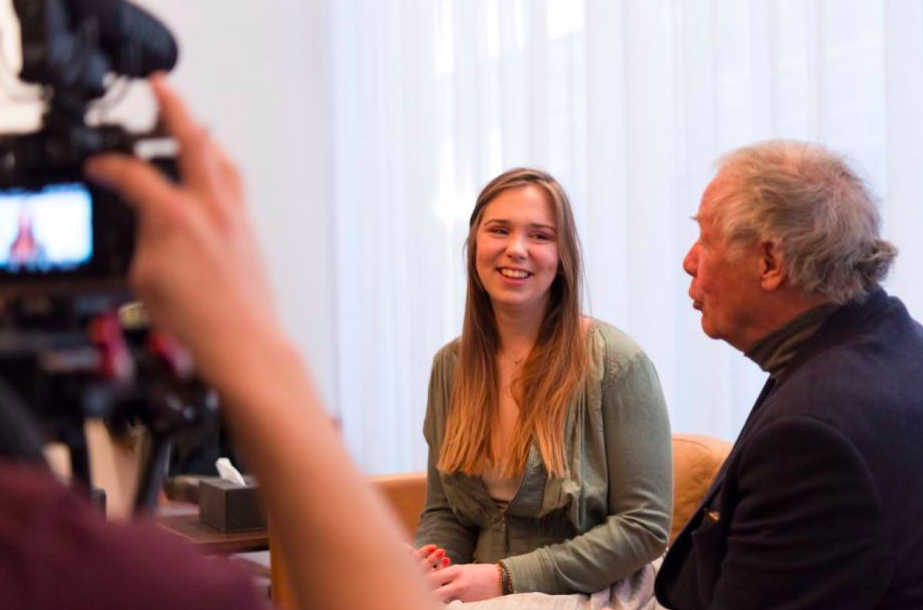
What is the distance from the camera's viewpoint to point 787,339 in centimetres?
176

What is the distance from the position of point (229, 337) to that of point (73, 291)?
15cm

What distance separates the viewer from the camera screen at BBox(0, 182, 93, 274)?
2.01ft

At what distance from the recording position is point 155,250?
0.50 m

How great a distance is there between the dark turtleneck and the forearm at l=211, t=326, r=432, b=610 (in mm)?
1316

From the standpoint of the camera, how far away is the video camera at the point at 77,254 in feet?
2.00

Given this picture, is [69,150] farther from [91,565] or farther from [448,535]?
[448,535]

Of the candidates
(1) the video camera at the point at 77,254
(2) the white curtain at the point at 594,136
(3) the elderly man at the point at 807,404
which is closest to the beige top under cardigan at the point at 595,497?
(3) the elderly man at the point at 807,404

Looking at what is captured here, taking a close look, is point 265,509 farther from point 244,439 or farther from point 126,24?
point 126,24

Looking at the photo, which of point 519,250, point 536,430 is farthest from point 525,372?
point 519,250

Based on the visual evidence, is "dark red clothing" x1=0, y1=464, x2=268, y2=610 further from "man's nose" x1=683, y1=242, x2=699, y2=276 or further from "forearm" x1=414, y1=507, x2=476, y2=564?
"forearm" x1=414, y1=507, x2=476, y2=564

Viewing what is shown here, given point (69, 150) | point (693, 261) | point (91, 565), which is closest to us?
point (91, 565)

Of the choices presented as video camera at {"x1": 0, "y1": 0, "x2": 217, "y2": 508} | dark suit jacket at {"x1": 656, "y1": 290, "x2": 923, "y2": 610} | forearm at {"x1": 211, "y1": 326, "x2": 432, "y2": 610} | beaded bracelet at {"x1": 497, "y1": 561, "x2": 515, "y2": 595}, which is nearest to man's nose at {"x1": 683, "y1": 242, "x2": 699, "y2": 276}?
dark suit jacket at {"x1": 656, "y1": 290, "x2": 923, "y2": 610}

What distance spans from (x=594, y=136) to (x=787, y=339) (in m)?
1.80

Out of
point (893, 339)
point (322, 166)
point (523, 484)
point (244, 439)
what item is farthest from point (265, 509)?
point (322, 166)
